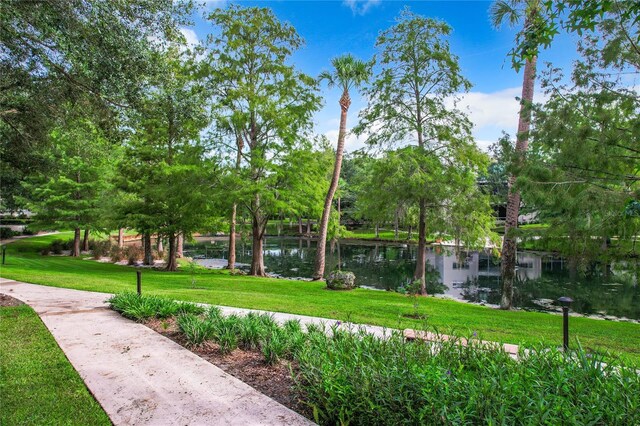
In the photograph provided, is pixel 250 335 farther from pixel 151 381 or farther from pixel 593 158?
pixel 593 158

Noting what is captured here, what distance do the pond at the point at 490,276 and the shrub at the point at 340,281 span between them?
4.40m

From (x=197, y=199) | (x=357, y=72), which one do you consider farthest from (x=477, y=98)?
(x=197, y=199)

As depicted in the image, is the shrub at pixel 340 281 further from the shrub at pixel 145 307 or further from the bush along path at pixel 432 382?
the bush along path at pixel 432 382

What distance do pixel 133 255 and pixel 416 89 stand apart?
57.3ft

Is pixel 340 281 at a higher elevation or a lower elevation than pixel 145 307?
lower

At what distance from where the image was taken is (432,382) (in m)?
3.25

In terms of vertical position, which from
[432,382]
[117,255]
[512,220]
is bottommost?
[117,255]

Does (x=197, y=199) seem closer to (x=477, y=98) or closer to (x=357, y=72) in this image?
(x=357, y=72)

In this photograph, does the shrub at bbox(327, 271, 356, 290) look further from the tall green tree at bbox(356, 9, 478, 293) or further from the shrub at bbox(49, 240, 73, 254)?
the shrub at bbox(49, 240, 73, 254)

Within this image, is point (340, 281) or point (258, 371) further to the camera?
point (340, 281)

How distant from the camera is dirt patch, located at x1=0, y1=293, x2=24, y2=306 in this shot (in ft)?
24.7

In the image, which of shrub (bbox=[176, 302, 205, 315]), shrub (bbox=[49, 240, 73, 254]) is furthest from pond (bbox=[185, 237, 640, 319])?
shrub (bbox=[49, 240, 73, 254])

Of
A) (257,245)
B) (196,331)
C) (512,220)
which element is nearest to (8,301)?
(196,331)

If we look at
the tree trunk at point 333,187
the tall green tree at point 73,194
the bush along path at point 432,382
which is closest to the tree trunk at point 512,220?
the tree trunk at point 333,187
